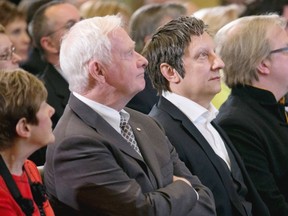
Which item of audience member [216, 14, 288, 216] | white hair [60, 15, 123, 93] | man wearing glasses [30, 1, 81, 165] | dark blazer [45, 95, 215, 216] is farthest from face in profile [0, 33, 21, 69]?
man wearing glasses [30, 1, 81, 165]

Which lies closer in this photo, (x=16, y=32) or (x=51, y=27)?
(x=51, y=27)

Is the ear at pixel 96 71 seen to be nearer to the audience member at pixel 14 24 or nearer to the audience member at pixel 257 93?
the audience member at pixel 257 93

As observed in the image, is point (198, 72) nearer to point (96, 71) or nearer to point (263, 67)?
point (263, 67)

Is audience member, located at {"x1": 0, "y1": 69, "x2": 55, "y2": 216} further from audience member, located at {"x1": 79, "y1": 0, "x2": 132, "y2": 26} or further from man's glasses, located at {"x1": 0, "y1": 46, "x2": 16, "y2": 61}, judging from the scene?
audience member, located at {"x1": 79, "y1": 0, "x2": 132, "y2": 26}

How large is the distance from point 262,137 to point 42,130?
4.55ft

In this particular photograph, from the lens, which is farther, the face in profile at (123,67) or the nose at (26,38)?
the nose at (26,38)

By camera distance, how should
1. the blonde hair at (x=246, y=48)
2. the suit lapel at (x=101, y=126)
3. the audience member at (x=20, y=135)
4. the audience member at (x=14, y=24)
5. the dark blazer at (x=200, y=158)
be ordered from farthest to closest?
the audience member at (x=14, y=24) → the blonde hair at (x=246, y=48) → the dark blazer at (x=200, y=158) → the suit lapel at (x=101, y=126) → the audience member at (x=20, y=135)

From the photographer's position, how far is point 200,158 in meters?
3.18

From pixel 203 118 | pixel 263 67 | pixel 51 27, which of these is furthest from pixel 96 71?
pixel 51 27

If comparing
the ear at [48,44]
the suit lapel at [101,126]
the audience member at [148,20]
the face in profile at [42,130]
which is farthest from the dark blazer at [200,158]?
the ear at [48,44]

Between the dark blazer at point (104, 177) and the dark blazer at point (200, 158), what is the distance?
307 mm

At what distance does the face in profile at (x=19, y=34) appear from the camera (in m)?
5.64

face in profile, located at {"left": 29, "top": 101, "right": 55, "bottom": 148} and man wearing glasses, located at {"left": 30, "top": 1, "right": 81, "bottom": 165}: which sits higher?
face in profile, located at {"left": 29, "top": 101, "right": 55, "bottom": 148}

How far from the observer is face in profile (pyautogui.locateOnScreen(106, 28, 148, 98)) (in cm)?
285
